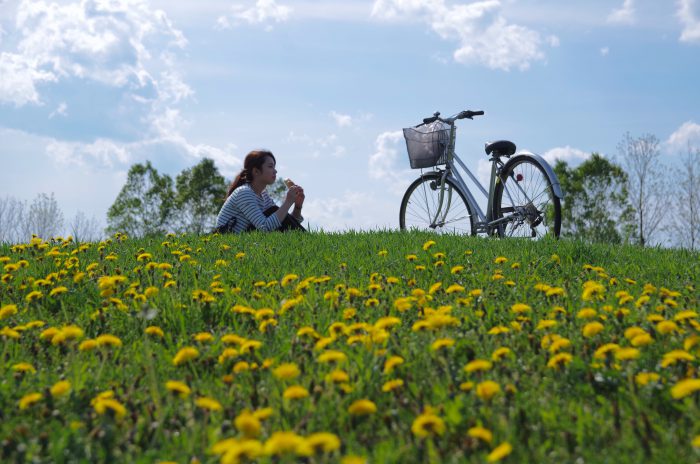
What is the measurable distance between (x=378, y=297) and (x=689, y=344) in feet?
6.35

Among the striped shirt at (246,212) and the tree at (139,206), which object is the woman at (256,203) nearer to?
the striped shirt at (246,212)

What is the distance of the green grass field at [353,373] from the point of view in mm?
2404

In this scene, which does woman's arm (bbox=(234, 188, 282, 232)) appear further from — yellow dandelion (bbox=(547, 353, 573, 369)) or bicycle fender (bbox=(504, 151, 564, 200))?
yellow dandelion (bbox=(547, 353, 573, 369))

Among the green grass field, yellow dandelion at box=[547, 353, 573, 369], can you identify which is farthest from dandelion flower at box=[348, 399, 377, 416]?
yellow dandelion at box=[547, 353, 573, 369]

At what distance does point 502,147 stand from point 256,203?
3.21 m

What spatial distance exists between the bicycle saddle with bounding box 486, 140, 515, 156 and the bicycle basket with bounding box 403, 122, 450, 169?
0.93 m

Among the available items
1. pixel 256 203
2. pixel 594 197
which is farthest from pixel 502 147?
pixel 594 197

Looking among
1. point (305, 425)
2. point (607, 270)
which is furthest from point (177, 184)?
point (305, 425)

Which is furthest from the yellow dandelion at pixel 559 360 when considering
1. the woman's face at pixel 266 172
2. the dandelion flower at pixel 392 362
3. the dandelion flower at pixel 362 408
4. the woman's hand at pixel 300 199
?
the woman's face at pixel 266 172

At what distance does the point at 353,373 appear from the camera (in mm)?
2957

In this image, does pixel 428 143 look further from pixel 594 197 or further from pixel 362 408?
pixel 594 197

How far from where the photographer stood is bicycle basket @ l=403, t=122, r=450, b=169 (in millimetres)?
9109

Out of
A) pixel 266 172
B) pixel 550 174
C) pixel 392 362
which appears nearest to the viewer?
pixel 392 362

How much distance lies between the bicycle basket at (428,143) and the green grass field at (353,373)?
167 inches
